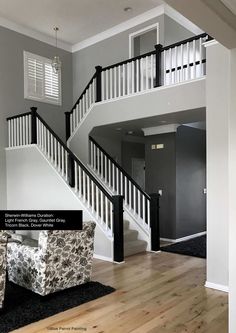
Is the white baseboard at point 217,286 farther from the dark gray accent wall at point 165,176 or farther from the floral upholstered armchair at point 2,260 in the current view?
the dark gray accent wall at point 165,176

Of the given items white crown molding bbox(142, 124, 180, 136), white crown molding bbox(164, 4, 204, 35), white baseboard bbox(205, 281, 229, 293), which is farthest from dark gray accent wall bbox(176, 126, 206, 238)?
white baseboard bbox(205, 281, 229, 293)

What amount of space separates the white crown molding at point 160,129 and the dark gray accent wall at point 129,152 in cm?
159

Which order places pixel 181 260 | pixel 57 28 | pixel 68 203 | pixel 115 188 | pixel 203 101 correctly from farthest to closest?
pixel 57 28 < pixel 115 188 < pixel 68 203 < pixel 181 260 < pixel 203 101

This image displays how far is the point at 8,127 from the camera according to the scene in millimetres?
7578

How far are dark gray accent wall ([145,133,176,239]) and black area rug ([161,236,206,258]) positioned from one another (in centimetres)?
42

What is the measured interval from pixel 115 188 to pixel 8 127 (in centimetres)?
308

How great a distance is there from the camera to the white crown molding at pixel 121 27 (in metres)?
7.27

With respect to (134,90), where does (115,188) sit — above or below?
below

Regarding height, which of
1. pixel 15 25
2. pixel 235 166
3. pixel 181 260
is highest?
pixel 15 25

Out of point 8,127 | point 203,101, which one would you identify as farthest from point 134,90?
point 8,127

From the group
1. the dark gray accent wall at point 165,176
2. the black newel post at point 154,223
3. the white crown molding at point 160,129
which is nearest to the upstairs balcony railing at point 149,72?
the white crown molding at point 160,129

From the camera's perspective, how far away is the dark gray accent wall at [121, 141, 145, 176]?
8992 millimetres

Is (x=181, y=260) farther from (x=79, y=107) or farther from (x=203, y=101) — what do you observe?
(x=79, y=107)

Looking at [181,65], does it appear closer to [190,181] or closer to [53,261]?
[190,181]
